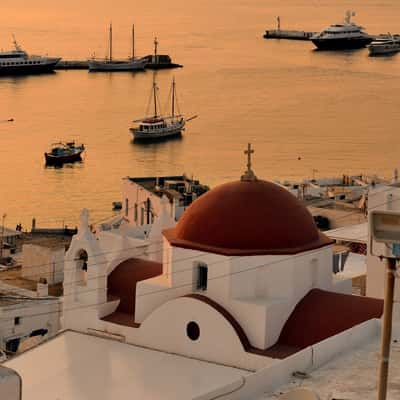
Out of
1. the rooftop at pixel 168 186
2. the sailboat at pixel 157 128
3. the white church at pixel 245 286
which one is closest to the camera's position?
the white church at pixel 245 286

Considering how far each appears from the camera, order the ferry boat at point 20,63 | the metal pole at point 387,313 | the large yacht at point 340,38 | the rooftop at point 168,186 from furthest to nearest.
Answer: the large yacht at point 340,38
the ferry boat at point 20,63
the rooftop at point 168,186
the metal pole at point 387,313

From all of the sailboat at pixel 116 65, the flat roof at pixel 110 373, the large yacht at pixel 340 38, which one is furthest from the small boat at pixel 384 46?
the flat roof at pixel 110 373

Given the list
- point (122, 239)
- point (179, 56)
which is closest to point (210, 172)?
point (122, 239)

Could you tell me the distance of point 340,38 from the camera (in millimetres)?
115500

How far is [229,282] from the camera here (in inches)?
606

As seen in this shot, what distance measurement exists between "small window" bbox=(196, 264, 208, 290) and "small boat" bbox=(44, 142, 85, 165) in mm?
43822

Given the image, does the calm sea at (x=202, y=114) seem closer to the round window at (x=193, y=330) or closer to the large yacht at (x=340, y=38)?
the large yacht at (x=340, y=38)

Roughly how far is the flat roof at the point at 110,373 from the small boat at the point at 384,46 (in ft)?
316

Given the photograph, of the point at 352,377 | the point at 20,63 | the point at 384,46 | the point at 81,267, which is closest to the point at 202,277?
the point at 81,267

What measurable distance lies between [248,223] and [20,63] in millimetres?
83015

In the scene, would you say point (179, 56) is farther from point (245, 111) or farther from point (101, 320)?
point (101, 320)

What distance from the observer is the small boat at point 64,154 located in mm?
59344

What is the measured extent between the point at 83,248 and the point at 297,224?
9.75ft

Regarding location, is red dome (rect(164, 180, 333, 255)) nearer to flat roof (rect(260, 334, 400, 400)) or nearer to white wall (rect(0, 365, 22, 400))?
flat roof (rect(260, 334, 400, 400))
